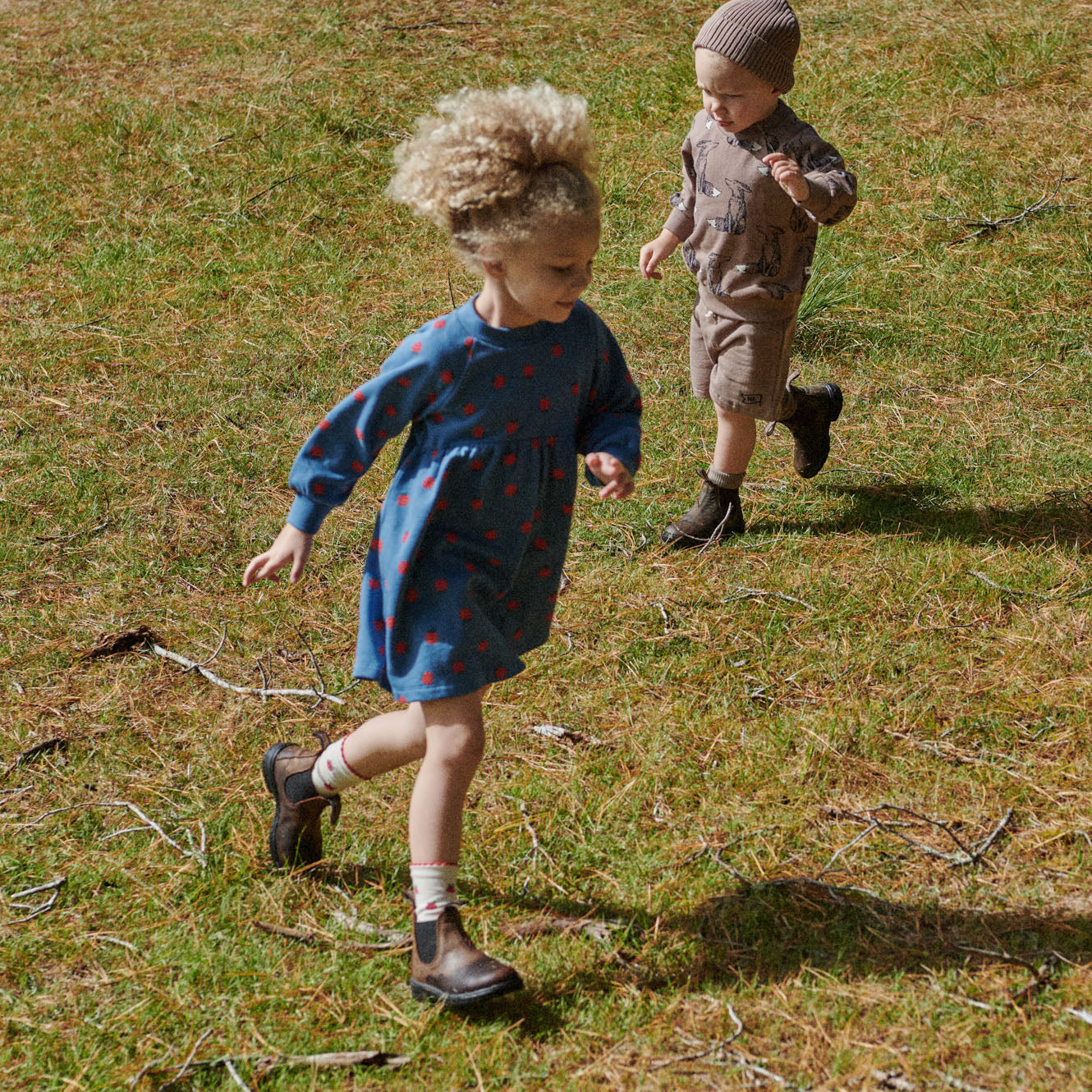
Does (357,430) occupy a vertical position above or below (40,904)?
above

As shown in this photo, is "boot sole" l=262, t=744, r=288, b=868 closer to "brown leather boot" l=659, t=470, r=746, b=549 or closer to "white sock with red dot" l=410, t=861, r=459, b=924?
"white sock with red dot" l=410, t=861, r=459, b=924

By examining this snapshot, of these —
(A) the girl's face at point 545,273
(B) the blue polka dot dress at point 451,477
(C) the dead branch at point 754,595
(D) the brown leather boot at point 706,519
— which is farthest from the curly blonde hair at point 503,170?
(D) the brown leather boot at point 706,519

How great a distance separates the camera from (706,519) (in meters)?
3.93

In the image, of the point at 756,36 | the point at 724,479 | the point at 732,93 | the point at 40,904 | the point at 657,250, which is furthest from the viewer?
the point at 724,479

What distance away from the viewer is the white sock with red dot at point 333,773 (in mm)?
2592

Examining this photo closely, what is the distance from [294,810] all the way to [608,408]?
113 centimetres

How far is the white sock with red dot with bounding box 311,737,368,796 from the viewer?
2.59 meters

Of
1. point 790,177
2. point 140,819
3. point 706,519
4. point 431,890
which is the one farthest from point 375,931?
point 790,177

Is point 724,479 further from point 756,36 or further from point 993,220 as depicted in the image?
point 993,220

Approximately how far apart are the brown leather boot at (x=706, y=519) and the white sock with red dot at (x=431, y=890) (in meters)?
1.79

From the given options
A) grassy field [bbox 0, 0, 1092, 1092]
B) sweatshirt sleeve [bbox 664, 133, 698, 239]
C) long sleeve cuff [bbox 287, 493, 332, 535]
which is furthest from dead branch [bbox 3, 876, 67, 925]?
sweatshirt sleeve [bbox 664, 133, 698, 239]

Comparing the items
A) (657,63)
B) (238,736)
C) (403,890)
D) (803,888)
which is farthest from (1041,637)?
(657,63)

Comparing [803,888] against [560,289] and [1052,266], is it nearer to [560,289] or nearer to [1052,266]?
[560,289]

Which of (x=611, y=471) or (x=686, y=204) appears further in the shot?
(x=686, y=204)
